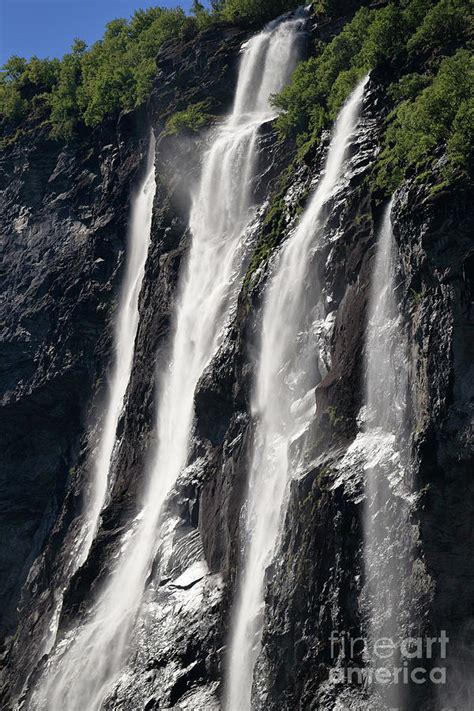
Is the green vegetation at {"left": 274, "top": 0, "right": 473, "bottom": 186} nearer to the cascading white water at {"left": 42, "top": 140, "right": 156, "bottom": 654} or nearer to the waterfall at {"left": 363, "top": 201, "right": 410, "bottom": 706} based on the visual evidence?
the waterfall at {"left": 363, "top": 201, "right": 410, "bottom": 706}

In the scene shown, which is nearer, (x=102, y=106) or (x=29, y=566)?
(x=29, y=566)

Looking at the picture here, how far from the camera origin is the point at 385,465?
Result: 26297 millimetres

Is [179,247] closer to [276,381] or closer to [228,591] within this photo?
[276,381]

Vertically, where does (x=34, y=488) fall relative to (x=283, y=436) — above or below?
above

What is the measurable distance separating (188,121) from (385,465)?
27820 millimetres

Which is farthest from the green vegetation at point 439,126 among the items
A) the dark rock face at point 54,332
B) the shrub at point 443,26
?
the dark rock face at point 54,332

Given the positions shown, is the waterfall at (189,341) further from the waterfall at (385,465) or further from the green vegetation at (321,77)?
the waterfall at (385,465)

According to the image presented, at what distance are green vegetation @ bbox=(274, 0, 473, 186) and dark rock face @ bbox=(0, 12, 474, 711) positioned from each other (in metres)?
1.21

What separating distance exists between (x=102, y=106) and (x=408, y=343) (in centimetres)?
3963

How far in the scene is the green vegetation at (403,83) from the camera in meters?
29.6

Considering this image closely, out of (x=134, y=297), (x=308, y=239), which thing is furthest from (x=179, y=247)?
(x=308, y=239)

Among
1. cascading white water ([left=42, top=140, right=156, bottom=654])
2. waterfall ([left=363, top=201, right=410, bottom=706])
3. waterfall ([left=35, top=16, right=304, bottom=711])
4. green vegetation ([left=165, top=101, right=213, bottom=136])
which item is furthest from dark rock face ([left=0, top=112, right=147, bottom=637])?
waterfall ([left=363, top=201, right=410, bottom=706])

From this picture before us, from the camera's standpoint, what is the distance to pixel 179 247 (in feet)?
151

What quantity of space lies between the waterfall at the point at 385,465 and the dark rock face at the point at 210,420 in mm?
281
